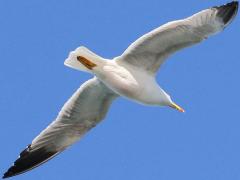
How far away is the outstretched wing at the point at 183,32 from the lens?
12555mm

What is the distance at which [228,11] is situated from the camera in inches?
495

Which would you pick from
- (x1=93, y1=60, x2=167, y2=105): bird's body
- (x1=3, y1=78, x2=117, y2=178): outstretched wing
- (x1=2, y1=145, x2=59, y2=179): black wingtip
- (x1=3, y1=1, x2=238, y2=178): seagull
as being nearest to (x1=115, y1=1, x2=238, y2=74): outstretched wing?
(x1=3, y1=1, x2=238, y2=178): seagull

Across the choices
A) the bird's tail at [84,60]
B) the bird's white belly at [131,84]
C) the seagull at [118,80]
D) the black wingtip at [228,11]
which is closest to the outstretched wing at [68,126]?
the seagull at [118,80]

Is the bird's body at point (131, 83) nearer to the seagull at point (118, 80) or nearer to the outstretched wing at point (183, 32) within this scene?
the seagull at point (118, 80)

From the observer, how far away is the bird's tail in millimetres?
12703

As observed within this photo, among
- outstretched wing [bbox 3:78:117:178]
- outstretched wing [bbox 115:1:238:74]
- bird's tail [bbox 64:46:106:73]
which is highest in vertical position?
outstretched wing [bbox 115:1:238:74]

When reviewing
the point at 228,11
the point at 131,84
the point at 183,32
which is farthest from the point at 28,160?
the point at 228,11

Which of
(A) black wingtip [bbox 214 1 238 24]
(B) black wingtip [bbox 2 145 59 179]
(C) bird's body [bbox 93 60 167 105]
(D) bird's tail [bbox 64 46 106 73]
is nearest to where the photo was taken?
(A) black wingtip [bbox 214 1 238 24]

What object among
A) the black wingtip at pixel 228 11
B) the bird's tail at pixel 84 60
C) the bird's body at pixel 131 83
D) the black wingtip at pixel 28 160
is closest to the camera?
the black wingtip at pixel 228 11

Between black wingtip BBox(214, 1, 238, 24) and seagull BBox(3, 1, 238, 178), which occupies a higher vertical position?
black wingtip BBox(214, 1, 238, 24)

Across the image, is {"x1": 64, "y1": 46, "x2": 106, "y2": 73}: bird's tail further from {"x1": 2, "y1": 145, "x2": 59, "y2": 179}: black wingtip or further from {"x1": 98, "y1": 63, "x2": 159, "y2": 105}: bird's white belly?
{"x1": 2, "y1": 145, "x2": 59, "y2": 179}: black wingtip

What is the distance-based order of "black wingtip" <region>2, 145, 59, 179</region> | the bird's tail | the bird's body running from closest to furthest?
the bird's tail, the bird's body, "black wingtip" <region>2, 145, 59, 179</region>

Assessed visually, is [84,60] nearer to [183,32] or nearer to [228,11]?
[183,32]

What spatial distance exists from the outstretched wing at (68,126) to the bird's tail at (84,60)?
0.76 metres
